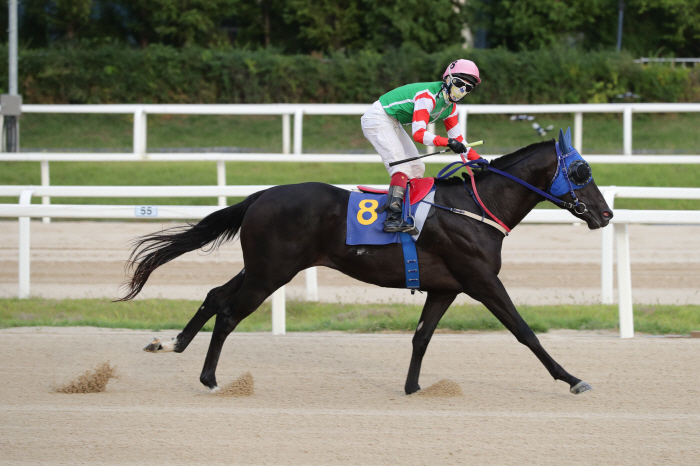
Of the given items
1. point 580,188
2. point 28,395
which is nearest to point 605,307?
point 580,188

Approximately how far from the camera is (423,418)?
3863 millimetres

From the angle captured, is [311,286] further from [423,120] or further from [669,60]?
[669,60]

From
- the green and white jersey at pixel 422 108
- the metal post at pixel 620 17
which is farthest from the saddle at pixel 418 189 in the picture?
the metal post at pixel 620 17

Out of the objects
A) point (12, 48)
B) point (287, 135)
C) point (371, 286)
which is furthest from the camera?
point (12, 48)

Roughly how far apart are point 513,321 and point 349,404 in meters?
0.96

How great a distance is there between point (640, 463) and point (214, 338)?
7.38ft

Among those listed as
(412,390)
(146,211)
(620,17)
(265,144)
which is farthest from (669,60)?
(412,390)

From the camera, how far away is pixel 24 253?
6379mm

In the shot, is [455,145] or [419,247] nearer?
[455,145]

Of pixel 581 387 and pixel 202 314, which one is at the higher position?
pixel 202 314

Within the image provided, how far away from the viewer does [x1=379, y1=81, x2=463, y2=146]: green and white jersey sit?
422 centimetres

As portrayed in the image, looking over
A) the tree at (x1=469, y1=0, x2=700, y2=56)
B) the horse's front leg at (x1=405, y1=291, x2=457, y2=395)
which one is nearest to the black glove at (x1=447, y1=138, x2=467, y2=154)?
the horse's front leg at (x1=405, y1=291, x2=457, y2=395)

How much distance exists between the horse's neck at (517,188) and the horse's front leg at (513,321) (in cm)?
39

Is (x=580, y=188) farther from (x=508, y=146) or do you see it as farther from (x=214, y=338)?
(x=508, y=146)
